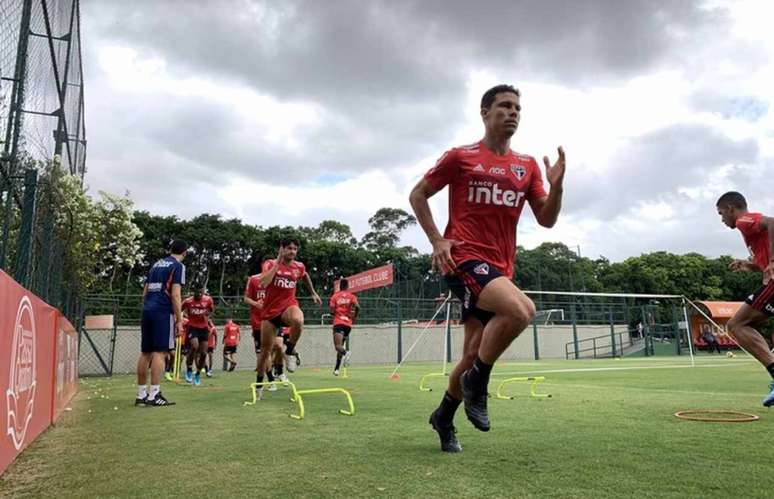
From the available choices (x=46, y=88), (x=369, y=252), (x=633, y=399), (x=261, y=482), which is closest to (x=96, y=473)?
(x=261, y=482)

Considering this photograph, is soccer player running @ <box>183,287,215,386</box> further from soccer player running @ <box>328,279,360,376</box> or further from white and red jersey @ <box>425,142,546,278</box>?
white and red jersey @ <box>425,142,546,278</box>

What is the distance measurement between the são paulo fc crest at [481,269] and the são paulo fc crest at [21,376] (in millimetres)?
2711

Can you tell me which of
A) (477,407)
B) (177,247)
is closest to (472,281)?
(477,407)

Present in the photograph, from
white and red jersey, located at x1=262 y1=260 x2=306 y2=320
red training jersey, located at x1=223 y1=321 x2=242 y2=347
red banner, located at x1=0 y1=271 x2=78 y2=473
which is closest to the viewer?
red banner, located at x1=0 y1=271 x2=78 y2=473

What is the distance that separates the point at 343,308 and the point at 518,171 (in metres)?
10.8

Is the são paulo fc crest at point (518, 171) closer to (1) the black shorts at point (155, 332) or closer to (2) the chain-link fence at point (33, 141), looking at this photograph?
(2) the chain-link fence at point (33, 141)

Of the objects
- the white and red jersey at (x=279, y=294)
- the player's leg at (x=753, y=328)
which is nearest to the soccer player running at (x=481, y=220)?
the player's leg at (x=753, y=328)

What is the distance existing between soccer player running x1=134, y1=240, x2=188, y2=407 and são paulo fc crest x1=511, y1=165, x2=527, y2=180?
5.08 metres

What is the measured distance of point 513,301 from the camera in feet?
10.2

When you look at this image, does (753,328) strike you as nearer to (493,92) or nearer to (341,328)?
(493,92)

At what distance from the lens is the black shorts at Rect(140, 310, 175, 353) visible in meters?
6.99

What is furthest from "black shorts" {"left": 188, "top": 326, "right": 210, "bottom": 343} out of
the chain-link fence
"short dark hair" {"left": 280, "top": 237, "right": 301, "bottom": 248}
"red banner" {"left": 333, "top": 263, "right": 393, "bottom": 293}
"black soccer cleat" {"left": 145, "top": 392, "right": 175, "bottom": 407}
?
"red banner" {"left": 333, "top": 263, "right": 393, "bottom": 293}

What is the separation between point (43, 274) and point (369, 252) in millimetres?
61686

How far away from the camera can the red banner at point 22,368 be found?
3.01 meters
